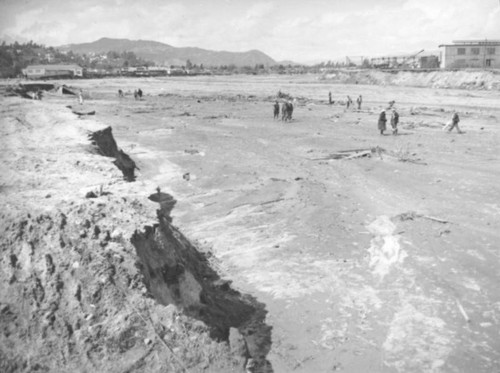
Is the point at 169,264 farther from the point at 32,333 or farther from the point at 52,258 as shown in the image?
the point at 32,333

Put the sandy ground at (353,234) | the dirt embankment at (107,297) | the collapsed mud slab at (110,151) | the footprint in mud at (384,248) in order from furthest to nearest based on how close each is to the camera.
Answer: the collapsed mud slab at (110,151) → the footprint in mud at (384,248) → the sandy ground at (353,234) → the dirt embankment at (107,297)

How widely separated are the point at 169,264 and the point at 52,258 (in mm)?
1725

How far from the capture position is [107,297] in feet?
19.1

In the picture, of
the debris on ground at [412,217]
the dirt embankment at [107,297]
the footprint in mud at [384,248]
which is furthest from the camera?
the debris on ground at [412,217]

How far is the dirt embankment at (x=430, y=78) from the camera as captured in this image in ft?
174

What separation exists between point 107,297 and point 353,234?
22.8 ft

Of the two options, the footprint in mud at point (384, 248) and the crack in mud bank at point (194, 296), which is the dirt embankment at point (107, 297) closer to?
the crack in mud bank at point (194, 296)

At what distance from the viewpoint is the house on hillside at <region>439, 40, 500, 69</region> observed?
6494cm

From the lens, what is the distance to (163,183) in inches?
627

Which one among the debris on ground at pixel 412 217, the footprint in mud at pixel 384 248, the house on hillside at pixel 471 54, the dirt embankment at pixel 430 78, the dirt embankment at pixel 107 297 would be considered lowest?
the footprint in mud at pixel 384 248

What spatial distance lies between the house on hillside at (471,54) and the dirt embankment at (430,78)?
7183 mm

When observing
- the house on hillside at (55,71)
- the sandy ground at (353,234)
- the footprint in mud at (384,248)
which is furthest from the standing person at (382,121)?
the house on hillside at (55,71)

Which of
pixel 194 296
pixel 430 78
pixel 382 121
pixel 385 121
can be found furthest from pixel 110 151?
pixel 430 78

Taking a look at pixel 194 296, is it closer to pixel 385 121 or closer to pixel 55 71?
pixel 385 121
